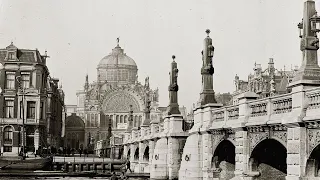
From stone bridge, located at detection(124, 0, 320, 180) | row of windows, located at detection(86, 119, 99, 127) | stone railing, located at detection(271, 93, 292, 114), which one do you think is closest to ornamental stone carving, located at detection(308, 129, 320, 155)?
stone bridge, located at detection(124, 0, 320, 180)

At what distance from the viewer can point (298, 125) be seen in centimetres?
1970

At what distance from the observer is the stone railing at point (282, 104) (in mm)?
21462

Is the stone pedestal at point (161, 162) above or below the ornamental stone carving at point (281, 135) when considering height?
below

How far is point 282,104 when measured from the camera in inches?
864

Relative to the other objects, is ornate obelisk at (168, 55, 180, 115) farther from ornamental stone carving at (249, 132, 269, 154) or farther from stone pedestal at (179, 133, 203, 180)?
ornamental stone carving at (249, 132, 269, 154)

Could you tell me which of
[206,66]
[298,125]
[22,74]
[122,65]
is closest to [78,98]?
[122,65]

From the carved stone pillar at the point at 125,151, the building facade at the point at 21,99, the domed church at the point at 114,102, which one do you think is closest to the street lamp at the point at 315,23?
the carved stone pillar at the point at 125,151

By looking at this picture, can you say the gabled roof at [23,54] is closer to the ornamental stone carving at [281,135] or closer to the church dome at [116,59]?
the ornamental stone carving at [281,135]

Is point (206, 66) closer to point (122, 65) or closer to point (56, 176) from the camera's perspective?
point (56, 176)

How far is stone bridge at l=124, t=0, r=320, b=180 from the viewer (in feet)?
64.6

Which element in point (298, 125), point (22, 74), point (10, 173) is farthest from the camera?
point (22, 74)

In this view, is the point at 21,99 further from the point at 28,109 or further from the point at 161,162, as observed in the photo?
the point at 161,162

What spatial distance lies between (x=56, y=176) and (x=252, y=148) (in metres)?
28.5

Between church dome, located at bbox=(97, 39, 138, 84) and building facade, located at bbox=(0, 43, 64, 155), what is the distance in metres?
82.8
